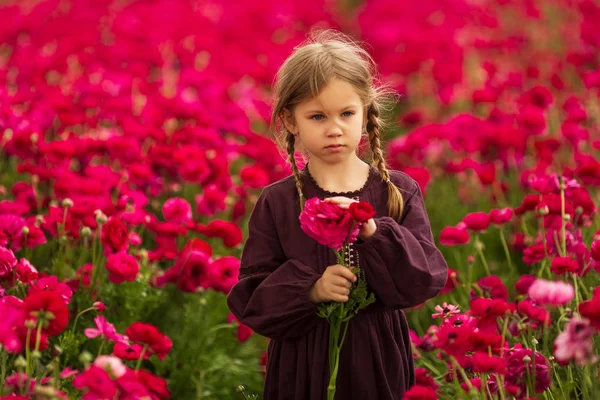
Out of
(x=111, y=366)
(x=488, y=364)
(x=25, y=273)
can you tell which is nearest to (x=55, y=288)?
(x=25, y=273)

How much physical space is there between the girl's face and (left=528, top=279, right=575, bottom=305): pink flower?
57 centimetres

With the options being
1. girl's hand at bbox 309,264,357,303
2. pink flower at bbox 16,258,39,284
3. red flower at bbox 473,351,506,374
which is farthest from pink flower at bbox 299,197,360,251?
pink flower at bbox 16,258,39,284

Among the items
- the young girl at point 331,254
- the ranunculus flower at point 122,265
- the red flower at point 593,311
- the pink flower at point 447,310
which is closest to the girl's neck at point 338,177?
the young girl at point 331,254

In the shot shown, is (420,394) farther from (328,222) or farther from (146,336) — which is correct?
(146,336)

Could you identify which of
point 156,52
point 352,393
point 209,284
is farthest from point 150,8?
point 352,393

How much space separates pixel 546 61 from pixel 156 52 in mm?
2834

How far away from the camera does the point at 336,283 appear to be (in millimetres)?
2168

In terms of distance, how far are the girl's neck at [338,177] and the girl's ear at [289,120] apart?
95 mm

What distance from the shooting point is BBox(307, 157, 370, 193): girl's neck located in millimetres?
2369

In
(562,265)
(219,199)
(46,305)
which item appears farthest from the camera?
(219,199)

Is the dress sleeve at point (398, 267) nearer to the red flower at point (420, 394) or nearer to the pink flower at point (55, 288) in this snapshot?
the red flower at point (420, 394)

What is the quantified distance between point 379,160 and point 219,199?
1446mm

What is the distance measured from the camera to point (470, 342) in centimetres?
210

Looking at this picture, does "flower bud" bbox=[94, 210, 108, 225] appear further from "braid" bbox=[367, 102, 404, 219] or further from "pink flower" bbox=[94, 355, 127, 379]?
"pink flower" bbox=[94, 355, 127, 379]
